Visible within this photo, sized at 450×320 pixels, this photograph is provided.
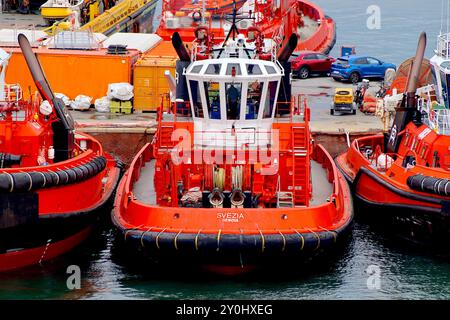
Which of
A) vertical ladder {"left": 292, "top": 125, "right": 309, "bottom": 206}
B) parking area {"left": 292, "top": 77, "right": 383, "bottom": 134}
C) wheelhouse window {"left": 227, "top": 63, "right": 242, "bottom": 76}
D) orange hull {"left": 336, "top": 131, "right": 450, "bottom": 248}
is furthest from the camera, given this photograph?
parking area {"left": 292, "top": 77, "right": 383, "bottom": 134}

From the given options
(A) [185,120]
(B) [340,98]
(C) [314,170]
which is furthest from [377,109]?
(A) [185,120]

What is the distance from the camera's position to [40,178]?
71.2ft

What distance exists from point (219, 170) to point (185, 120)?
9.97ft

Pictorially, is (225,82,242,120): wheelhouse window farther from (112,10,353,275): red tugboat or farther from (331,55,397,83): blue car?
(331,55,397,83): blue car

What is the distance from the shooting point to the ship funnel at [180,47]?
88.8ft

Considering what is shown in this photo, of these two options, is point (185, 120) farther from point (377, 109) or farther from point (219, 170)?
point (377, 109)

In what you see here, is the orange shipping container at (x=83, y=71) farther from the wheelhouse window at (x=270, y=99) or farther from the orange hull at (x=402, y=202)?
the wheelhouse window at (x=270, y=99)

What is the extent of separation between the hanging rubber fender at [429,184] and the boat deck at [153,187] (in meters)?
1.78

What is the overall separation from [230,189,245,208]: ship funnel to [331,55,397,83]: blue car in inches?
685

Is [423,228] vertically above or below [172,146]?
below

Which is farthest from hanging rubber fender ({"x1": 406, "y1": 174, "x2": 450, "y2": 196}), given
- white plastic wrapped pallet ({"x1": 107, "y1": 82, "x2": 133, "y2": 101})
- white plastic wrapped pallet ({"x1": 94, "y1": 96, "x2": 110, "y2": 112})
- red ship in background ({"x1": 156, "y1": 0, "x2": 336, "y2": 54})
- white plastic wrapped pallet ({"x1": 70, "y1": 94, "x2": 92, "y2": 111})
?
red ship in background ({"x1": 156, "y1": 0, "x2": 336, "y2": 54})

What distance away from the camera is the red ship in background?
40.4m

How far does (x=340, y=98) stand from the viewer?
3291cm
